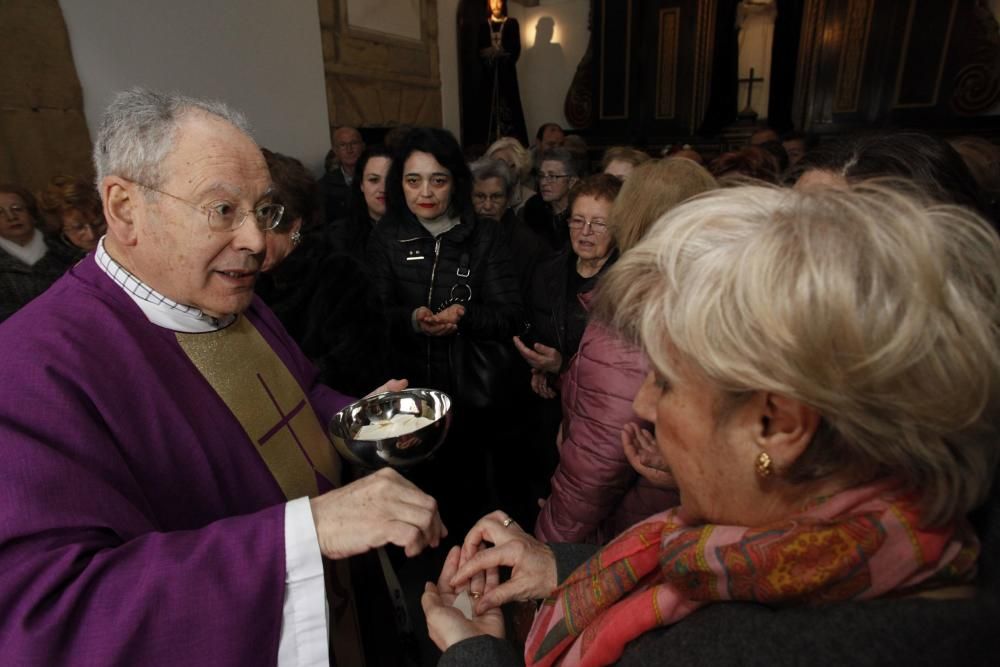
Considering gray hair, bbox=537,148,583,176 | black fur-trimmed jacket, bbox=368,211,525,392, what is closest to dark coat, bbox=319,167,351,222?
gray hair, bbox=537,148,583,176

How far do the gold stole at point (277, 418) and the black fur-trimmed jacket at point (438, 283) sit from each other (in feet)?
3.70

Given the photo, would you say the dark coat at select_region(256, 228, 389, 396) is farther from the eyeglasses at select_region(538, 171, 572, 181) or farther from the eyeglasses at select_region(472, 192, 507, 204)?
the eyeglasses at select_region(538, 171, 572, 181)

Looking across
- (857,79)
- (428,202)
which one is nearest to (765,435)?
(428,202)

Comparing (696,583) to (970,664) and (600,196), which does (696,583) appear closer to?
(970,664)

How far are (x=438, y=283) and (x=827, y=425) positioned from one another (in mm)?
2311

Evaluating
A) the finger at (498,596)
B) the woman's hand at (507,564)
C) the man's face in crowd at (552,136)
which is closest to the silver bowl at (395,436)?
the woman's hand at (507,564)

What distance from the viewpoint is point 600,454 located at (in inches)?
65.2

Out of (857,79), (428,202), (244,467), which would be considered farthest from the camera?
(857,79)

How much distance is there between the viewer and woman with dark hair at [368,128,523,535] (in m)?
2.84

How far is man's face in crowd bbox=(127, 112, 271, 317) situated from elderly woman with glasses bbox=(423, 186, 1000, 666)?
3.02 ft

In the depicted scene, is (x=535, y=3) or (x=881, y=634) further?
(x=535, y=3)

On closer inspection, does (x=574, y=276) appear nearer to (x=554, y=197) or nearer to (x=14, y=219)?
(x=554, y=197)

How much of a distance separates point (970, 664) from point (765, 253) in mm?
497

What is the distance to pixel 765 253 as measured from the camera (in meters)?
0.71
